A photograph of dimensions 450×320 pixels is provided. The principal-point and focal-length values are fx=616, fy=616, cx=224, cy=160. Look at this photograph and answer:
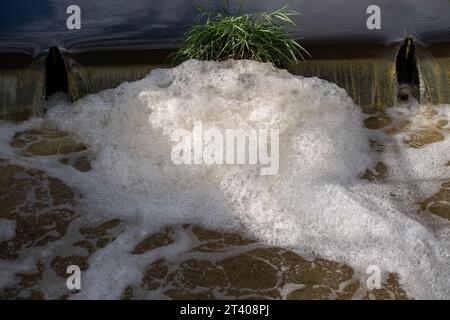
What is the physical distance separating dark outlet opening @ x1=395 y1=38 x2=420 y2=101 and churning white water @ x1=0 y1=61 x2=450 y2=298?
1.37ft

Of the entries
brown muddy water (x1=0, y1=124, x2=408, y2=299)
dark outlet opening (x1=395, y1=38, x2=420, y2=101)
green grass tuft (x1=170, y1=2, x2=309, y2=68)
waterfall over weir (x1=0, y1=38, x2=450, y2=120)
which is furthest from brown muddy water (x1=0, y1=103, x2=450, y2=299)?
green grass tuft (x1=170, y1=2, x2=309, y2=68)

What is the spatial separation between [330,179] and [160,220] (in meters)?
1.40

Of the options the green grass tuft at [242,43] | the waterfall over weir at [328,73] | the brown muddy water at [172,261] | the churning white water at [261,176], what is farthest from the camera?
the waterfall over weir at [328,73]

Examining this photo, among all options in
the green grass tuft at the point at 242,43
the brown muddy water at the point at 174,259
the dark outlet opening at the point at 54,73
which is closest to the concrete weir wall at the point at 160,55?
the dark outlet opening at the point at 54,73

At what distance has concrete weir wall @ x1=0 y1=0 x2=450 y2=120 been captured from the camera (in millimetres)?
5836

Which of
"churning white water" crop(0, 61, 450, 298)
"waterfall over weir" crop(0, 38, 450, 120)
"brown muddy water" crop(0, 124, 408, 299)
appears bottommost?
"brown muddy water" crop(0, 124, 408, 299)

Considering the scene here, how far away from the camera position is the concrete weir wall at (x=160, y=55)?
584 cm

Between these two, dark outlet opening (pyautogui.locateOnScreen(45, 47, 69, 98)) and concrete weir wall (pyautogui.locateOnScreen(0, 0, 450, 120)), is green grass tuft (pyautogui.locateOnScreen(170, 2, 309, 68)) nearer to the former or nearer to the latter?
concrete weir wall (pyautogui.locateOnScreen(0, 0, 450, 120))

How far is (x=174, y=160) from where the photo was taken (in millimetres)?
5102

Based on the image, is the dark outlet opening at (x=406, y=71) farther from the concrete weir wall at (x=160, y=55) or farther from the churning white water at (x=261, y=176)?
the churning white water at (x=261, y=176)
